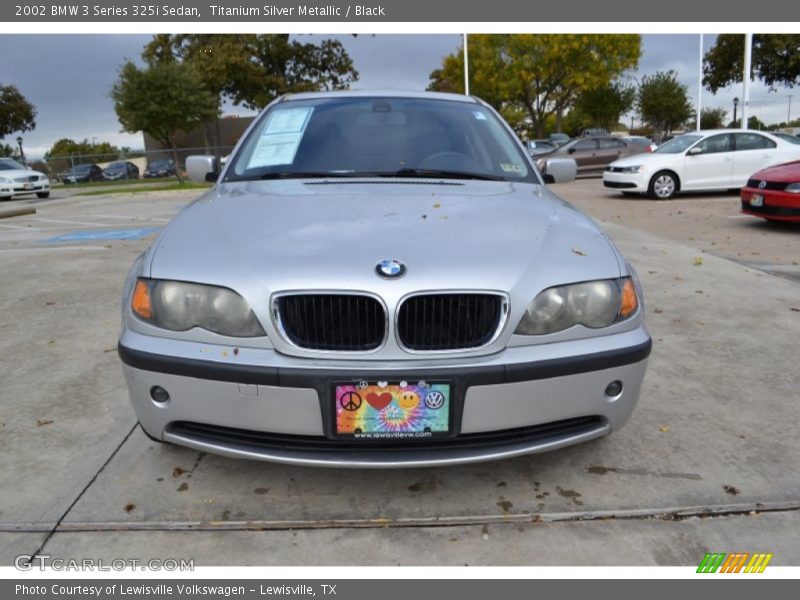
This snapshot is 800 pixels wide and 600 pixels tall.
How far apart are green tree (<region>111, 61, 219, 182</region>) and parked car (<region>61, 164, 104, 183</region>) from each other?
8251 millimetres

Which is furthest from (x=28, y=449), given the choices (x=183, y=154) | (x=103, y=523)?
(x=183, y=154)

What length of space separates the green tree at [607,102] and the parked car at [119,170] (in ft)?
98.6

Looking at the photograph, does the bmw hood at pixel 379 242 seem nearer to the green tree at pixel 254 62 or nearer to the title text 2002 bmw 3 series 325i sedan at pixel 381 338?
the title text 2002 bmw 3 series 325i sedan at pixel 381 338

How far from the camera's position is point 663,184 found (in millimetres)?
13414

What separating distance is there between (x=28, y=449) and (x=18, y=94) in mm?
54357

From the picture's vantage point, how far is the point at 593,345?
2.17 meters

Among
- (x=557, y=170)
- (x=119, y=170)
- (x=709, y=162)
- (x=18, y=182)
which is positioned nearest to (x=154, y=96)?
(x=18, y=182)

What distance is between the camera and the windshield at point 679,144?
1335cm

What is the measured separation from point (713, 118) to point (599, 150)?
4391 cm

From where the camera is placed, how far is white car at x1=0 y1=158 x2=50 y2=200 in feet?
Answer: 65.8

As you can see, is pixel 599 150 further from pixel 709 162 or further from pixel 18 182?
pixel 18 182

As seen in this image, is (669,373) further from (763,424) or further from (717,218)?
(717,218)

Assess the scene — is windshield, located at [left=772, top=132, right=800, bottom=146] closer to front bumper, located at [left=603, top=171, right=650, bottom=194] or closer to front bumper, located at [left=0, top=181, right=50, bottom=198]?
front bumper, located at [left=603, top=171, right=650, bottom=194]

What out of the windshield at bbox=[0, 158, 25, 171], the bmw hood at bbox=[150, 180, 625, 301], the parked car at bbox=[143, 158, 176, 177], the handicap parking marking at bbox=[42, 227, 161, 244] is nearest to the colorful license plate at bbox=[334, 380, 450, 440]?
the bmw hood at bbox=[150, 180, 625, 301]
